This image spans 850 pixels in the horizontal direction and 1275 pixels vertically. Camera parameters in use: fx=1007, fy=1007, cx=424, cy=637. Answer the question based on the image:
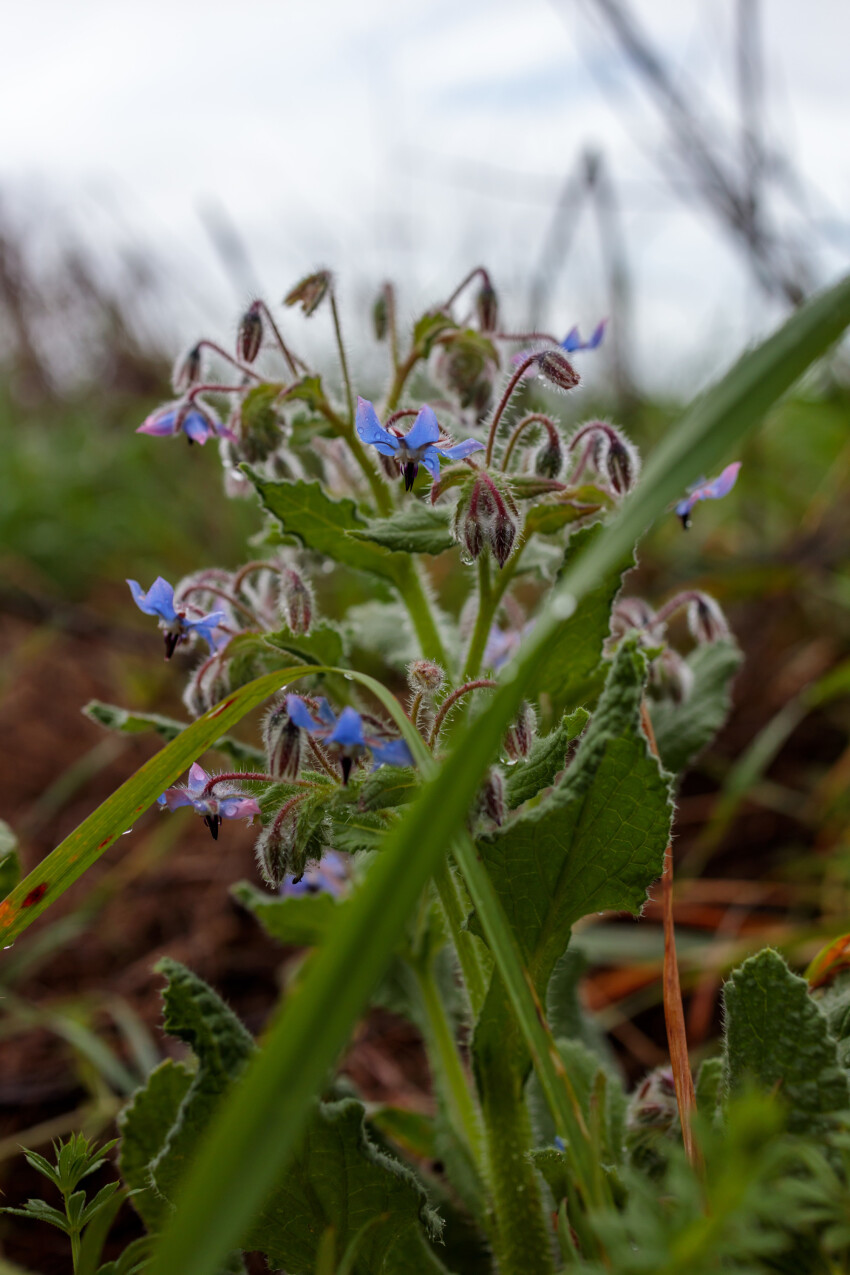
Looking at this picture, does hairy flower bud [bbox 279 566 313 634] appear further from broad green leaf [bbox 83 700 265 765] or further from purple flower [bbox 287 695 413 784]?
purple flower [bbox 287 695 413 784]

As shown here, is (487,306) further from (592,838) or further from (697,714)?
(592,838)

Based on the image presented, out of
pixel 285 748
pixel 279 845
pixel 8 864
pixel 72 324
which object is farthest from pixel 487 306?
pixel 72 324

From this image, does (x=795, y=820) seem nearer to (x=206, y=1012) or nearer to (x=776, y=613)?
(x=776, y=613)

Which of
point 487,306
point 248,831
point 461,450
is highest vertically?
point 487,306

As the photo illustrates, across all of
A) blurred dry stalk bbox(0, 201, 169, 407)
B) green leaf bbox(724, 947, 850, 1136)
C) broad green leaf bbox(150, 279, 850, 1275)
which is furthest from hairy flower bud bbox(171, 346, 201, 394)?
blurred dry stalk bbox(0, 201, 169, 407)

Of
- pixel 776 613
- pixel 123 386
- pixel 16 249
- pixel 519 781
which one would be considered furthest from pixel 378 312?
pixel 16 249

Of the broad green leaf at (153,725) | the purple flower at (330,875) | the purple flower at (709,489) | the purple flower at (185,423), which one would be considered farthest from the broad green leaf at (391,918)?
the purple flower at (330,875)

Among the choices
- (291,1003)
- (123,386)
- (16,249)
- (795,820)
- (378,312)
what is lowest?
(795,820)
